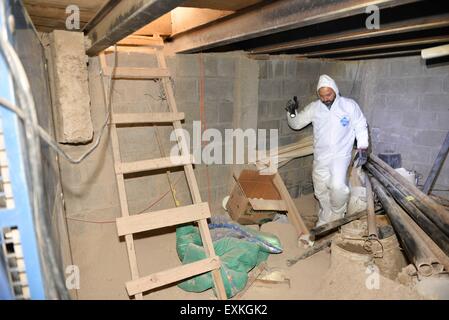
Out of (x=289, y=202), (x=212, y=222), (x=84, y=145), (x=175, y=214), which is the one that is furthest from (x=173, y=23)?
(x=289, y=202)

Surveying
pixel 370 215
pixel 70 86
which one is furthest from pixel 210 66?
pixel 370 215

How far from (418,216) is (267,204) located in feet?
4.31

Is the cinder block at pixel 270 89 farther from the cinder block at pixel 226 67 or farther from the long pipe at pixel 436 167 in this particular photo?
the long pipe at pixel 436 167

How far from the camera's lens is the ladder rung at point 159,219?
1927 millimetres

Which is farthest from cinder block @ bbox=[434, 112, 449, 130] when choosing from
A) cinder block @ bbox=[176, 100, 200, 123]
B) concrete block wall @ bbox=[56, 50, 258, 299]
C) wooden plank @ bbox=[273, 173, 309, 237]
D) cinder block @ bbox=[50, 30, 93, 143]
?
cinder block @ bbox=[50, 30, 93, 143]

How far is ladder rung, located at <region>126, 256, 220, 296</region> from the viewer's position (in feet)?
6.09

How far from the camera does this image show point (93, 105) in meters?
2.53

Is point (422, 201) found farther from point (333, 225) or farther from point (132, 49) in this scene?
point (132, 49)

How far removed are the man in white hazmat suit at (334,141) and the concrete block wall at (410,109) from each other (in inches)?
50.7

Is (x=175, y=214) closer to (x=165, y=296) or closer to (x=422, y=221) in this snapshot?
(x=165, y=296)

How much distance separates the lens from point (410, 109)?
391cm

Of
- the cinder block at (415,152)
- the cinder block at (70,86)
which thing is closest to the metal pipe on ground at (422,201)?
the cinder block at (415,152)

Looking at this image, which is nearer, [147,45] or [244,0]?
[244,0]
